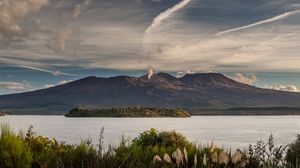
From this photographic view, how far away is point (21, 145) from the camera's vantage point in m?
15.3

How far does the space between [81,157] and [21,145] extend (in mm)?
1758

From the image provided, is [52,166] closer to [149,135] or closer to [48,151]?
[48,151]

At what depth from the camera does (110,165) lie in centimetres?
1441

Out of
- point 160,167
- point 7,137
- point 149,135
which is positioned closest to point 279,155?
point 160,167

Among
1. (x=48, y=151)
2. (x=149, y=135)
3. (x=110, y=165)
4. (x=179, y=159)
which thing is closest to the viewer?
(x=179, y=159)

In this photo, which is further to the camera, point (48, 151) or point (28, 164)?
point (48, 151)

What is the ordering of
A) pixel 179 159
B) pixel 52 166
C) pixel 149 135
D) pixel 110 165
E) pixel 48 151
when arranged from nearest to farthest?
pixel 179 159
pixel 110 165
pixel 52 166
pixel 48 151
pixel 149 135

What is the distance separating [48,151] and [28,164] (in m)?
1.99

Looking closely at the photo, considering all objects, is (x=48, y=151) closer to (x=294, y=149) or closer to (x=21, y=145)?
(x=21, y=145)

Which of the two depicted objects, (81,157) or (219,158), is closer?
(219,158)

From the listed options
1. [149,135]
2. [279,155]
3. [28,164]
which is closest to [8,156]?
[28,164]

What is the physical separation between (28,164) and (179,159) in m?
4.89

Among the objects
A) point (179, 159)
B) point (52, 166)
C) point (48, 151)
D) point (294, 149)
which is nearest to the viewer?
point (179, 159)

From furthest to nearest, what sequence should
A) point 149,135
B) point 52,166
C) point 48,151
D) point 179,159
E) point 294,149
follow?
point 294,149 → point 149,135 → point 48,151 → point 52,166 → point 179,159
